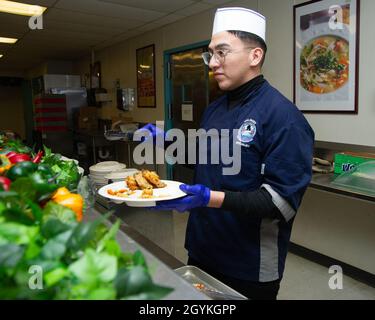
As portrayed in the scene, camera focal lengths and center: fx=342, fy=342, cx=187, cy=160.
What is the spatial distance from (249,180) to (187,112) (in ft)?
11.2

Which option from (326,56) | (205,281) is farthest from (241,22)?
(326,56)

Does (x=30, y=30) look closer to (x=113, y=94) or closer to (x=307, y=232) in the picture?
(x=113, y=94)

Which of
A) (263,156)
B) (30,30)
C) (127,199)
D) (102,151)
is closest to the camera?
(127,199)

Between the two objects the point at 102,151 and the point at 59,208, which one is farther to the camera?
the point at 102,151

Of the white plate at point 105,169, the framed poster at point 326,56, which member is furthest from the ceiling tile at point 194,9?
the white plate at point 105,169

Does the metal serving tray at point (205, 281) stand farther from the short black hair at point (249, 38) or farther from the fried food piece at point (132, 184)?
the short black hair at point (249, 38)

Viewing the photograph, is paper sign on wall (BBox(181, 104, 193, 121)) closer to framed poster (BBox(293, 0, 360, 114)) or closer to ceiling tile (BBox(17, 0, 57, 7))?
framed poster (BBox(293, 0, 360, 114))

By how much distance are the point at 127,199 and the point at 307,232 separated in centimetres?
255

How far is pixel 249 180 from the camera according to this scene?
4.67 ft

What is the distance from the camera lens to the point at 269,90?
147cm

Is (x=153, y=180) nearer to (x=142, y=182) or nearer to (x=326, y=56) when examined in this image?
(x=142, y=182)

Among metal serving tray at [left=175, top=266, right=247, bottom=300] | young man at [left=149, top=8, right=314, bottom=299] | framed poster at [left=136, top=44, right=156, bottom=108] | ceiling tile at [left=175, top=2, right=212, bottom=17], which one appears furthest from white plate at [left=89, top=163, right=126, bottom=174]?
framed poster at [left=136, top=44, right=156, bottom=108]

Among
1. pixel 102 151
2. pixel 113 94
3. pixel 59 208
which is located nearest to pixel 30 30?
pixel 113 94

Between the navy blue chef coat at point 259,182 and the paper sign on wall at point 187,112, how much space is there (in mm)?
3102
